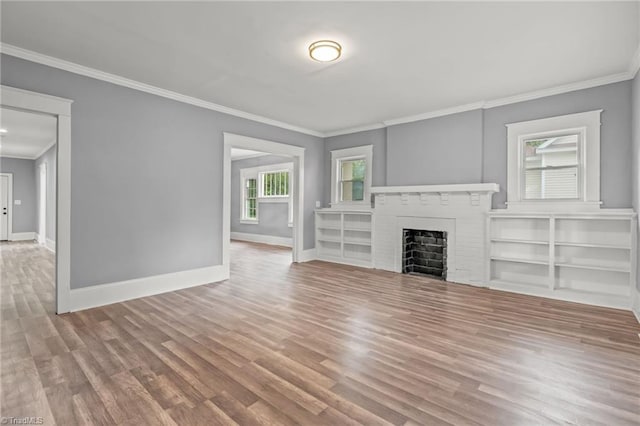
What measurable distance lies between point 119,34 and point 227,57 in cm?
97

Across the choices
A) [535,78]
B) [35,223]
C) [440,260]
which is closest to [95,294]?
[440,260]

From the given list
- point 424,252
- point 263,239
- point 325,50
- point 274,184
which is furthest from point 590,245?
point 263,239

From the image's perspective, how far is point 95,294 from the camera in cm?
361

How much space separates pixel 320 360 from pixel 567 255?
376 cm

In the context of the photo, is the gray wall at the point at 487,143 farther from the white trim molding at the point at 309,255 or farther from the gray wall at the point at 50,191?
the gray wall at the point at 50,191

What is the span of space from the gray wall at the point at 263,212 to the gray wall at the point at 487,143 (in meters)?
3.33

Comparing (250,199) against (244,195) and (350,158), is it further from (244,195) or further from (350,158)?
(350,158)

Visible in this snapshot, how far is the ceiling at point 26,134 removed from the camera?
552 cm

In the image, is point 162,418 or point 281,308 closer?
point 162,418

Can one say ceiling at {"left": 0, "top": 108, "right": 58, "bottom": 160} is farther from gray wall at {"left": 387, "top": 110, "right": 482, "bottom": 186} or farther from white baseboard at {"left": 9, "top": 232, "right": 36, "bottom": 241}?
gray wall at {"left": 387, "top": 110, "right": 482, "bottom": 186}

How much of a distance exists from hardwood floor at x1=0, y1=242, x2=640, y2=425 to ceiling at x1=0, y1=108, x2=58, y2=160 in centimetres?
337

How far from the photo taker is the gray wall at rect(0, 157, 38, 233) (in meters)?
9.80

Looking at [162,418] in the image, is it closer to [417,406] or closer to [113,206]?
[417,406]

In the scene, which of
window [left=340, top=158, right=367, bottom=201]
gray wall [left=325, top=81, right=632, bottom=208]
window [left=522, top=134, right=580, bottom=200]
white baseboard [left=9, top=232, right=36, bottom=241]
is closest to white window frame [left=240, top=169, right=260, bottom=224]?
window [left=340, top=158, right=367, bottom=201]
